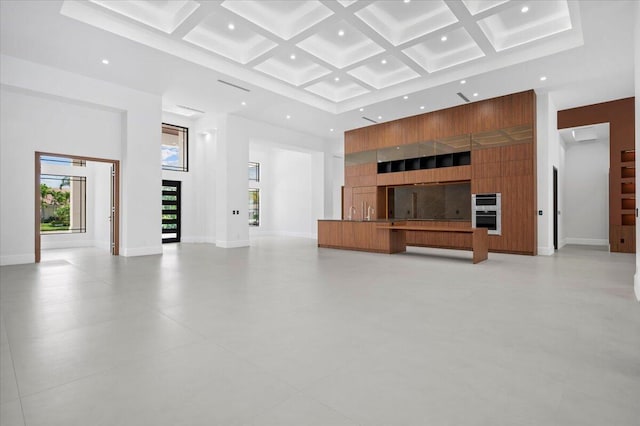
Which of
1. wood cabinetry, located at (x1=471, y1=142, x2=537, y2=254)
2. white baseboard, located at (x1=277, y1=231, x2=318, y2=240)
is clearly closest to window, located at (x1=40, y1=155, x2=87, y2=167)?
white baseboard, located at (x1=277, y1=231, x2=318, y2=240)

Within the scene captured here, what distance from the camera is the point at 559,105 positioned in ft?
27.9

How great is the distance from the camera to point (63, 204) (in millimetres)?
9492

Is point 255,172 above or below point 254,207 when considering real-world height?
above

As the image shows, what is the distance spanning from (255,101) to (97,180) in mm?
5708

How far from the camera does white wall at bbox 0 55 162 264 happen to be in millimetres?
6254

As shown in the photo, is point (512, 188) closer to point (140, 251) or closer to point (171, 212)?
point (140, 251)

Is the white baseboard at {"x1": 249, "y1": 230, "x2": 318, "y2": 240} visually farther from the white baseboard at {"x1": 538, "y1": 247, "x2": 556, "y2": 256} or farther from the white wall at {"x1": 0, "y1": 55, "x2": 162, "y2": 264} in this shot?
the white baseboard at {"x1": 538, "y1": 247, "x2": 556, "y2": 256}

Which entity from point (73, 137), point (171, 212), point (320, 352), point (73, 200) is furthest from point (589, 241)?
point (73, 200)

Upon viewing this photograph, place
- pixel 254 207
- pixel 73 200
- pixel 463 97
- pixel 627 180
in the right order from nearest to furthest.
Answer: pixel 463 97
pixel 627 180
pixel 73 200
pixel 254 207

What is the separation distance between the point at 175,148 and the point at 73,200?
11.4 ft

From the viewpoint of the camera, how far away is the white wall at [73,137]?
6254 mm

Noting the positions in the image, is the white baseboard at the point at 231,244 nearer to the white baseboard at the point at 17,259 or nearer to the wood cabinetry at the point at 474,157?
the wood cabinetry at the point at 474,157

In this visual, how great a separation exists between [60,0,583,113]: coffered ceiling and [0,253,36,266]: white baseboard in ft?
15.4

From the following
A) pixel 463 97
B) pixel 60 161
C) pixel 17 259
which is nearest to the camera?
pixel 17 259
